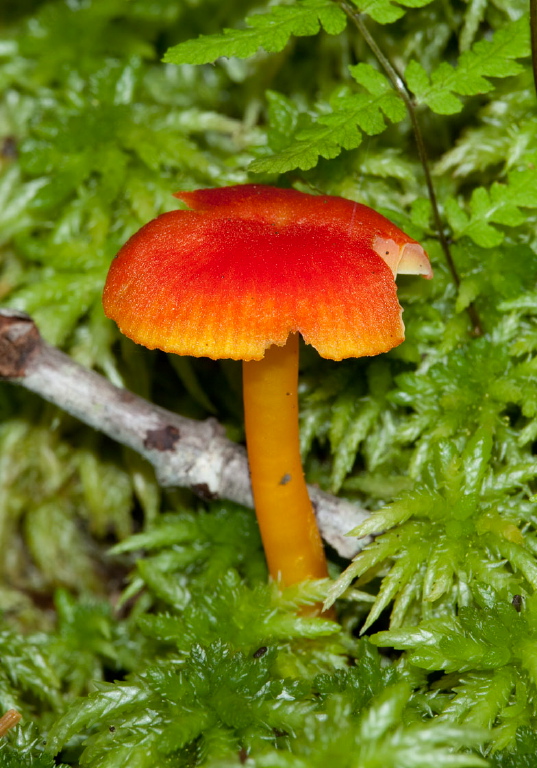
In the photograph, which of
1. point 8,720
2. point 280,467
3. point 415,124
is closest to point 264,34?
point 415,124

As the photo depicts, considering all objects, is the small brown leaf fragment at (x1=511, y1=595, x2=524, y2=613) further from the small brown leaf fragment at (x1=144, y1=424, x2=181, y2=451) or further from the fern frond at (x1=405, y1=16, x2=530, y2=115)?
the fern frond at (x1=405, y1=16, x2=530, y2=115)

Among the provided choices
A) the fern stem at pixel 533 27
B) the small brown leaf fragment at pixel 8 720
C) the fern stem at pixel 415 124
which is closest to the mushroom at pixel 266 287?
the fern stem at pixel 415 124

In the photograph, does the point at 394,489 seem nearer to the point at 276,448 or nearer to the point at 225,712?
the point at 276,448

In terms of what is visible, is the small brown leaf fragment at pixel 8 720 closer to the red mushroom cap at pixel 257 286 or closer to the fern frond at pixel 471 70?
the red mushroom cap at pixel 257 286

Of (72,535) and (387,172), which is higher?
(387,172)

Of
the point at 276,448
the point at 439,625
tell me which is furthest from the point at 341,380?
the point at 439,625

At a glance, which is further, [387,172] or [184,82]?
[184,82]
